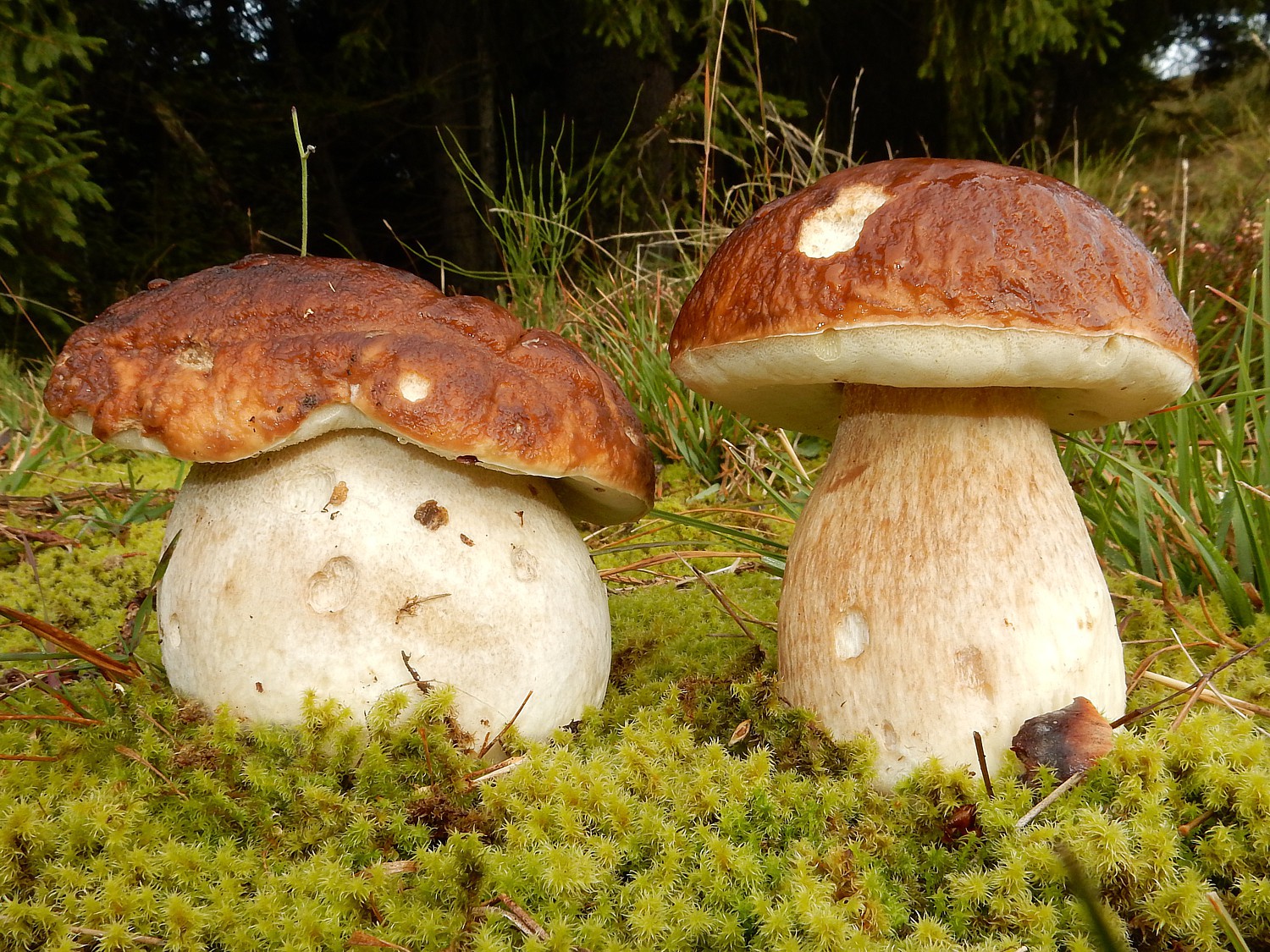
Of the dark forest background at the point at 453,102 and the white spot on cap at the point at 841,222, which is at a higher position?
the dark forest background at the point at 453,102

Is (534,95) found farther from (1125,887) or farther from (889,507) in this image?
(1125,887)

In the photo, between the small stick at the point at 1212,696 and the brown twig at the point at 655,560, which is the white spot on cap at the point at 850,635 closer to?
the small stick at the point at 1212,696

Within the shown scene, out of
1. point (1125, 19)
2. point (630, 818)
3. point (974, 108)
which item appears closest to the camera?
point (630, 818)

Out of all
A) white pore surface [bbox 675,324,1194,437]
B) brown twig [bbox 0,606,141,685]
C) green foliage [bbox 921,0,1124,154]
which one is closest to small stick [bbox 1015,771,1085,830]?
white pore surface [bbox 675,324,1194,437]

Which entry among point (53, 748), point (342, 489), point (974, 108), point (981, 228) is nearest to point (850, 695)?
point (981, 228)

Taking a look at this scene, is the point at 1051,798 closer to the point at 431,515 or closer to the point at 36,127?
the point at 431,515

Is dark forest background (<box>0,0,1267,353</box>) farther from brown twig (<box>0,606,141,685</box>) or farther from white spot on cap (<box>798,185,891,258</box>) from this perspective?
brown twig (<box>0,606,141,685</box>)

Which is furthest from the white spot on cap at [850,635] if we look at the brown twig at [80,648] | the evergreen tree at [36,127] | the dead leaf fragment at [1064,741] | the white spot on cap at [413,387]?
the evergreen tree at [36,127]
